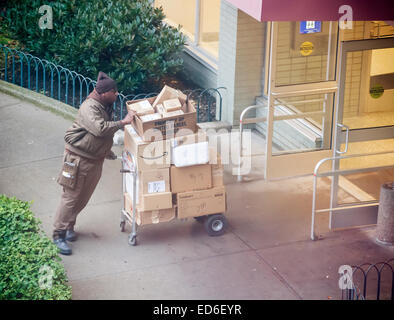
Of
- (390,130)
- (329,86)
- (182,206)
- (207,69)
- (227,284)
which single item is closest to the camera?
(227,284)

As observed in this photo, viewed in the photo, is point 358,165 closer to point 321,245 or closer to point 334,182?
point 334,182

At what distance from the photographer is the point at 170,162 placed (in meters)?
7.95

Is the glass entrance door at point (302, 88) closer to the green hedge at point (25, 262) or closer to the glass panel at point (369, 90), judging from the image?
the glass panel at point (369, 90)

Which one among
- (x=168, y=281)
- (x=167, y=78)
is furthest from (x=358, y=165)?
(x=167, y=78)

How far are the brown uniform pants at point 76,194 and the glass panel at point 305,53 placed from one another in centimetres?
271

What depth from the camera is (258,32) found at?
1112 cm

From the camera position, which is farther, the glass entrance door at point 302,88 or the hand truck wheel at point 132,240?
the glass entrance door at point 302,88

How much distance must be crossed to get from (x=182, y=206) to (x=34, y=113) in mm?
4585

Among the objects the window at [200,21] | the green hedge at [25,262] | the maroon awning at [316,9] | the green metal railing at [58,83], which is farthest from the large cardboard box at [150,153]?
the window at [200,21]

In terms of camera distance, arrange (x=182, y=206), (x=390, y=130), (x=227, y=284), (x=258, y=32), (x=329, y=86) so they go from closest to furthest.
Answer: (x=227, y=284)
(x=182, y=206)
(x=390, y=130)
(x=329, y=86)
(x=258, y=32)

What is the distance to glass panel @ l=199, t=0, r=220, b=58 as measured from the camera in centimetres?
1267

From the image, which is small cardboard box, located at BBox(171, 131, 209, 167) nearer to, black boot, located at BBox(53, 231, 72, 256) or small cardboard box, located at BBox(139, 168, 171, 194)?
small cardboard box, located at BBox(139, 168, 171, 194)

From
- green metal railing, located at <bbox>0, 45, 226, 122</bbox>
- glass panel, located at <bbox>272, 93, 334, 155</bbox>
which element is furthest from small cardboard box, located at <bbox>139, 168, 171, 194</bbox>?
green metal railing, located at <bbox>0, 45, 226, 122</bbox>

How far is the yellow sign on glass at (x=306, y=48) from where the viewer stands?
9.38 meters
